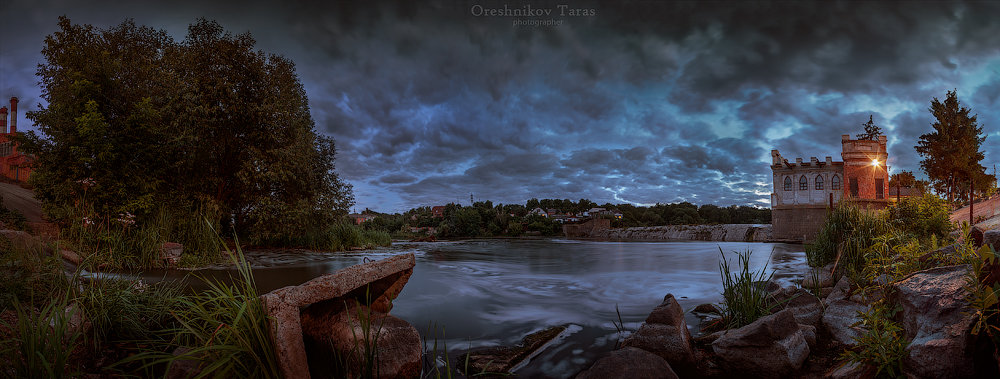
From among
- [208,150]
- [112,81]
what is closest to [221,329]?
[112,81]

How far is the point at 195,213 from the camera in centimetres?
1237

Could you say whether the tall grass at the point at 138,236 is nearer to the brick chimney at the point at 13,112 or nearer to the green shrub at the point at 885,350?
the green shrub at the point at 885,350

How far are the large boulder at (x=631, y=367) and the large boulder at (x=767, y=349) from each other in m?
1.06

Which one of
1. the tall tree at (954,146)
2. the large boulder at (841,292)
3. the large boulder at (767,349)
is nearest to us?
the large boulder at (767,349)

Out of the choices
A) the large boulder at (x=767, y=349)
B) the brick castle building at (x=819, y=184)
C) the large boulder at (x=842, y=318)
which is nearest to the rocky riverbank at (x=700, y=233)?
the brick castle building at (x=819, y=184)

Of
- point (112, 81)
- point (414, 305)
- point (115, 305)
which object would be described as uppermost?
point (112, 81)

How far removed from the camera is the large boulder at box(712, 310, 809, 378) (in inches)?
157

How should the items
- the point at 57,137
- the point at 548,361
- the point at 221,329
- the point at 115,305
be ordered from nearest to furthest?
the point at 221,329, the point at 115,305, the point at 548,361, the point at 57,137

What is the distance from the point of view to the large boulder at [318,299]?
2908mm

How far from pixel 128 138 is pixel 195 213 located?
2.63 metres

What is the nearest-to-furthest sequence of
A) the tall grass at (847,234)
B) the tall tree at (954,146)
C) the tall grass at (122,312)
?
→ the tall grass at (122,312), the tall grass at (847,234), the tall tree at (954,146)

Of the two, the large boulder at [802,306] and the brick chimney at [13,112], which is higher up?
the brick chimney at [13,112]

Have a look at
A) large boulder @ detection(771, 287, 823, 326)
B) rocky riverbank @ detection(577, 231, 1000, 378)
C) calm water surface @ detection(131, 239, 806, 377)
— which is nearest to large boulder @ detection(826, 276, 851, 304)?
rocky riverbank @ detection(577, 231, 1000, 378)

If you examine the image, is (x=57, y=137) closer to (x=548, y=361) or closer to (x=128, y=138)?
(x=128, y=138)
